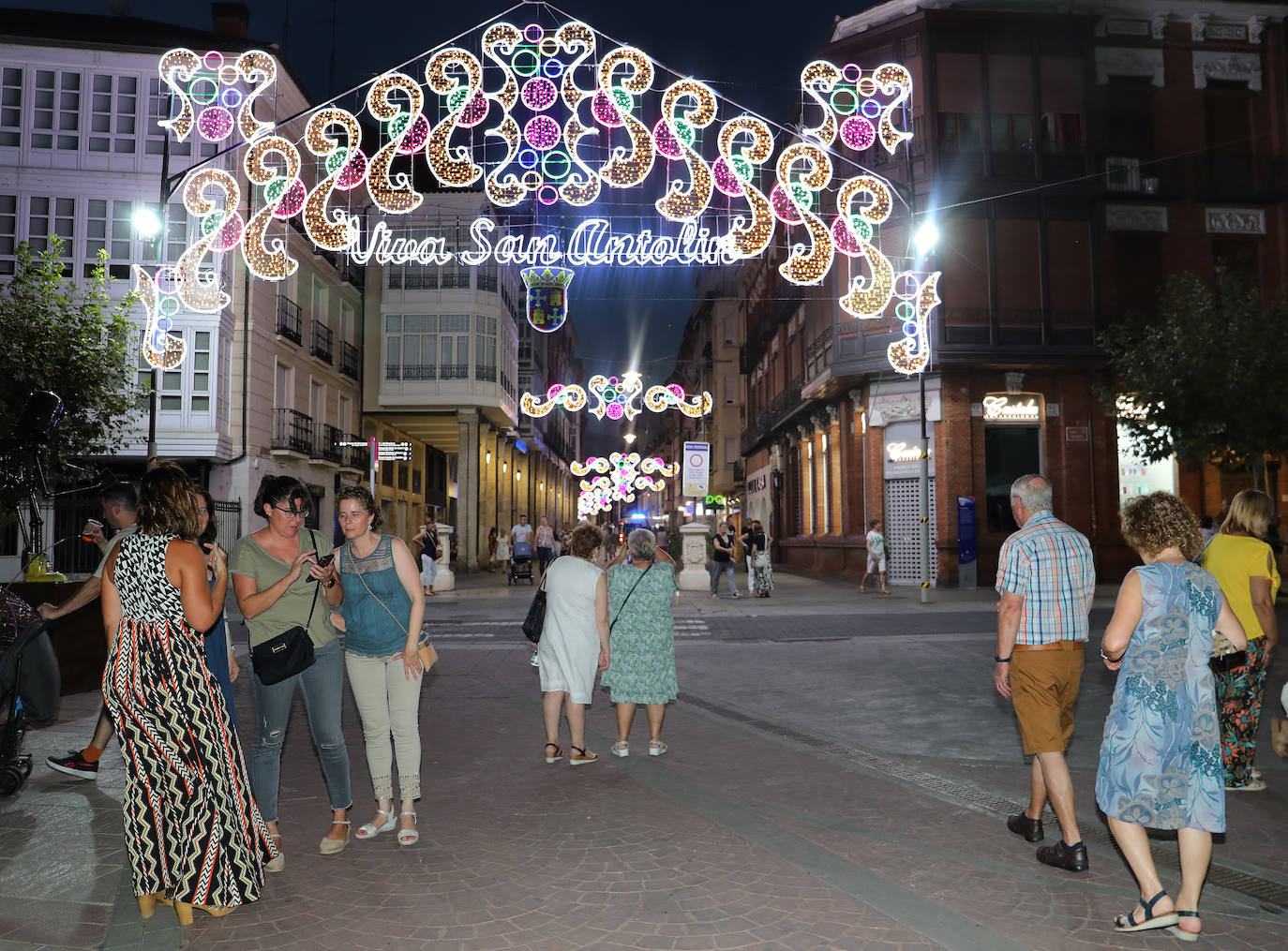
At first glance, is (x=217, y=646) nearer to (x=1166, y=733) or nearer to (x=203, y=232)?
(x=1166, y=733)

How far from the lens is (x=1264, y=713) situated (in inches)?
319

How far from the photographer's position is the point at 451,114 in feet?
42.0

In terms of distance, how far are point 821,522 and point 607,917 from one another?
27904 mm

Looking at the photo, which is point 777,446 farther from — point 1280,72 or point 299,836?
point 299,836

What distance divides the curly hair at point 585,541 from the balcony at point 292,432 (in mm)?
21456

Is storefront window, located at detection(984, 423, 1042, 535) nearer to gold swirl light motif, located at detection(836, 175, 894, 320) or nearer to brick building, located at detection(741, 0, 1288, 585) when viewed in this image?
brick building, located at detection(741, 0, 1288, 585)

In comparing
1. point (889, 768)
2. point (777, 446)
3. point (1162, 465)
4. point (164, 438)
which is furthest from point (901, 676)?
point (777, 446)

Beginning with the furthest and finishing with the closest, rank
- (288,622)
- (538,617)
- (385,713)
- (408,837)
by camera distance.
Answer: (538,617) → (385,713) → (408,837) → (288,622)

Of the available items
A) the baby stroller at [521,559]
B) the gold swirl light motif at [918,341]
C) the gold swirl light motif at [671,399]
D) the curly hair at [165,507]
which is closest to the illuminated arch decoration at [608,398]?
the gold swirl light motif at [671,399]

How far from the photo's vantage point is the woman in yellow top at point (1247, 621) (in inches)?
221

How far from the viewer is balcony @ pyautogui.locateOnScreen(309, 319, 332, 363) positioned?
2909 centimetres

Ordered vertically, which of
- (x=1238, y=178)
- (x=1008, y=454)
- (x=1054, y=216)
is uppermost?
(x=1238, y=178)

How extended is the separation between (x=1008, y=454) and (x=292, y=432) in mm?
19818

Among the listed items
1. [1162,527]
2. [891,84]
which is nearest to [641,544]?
[1162,527]
